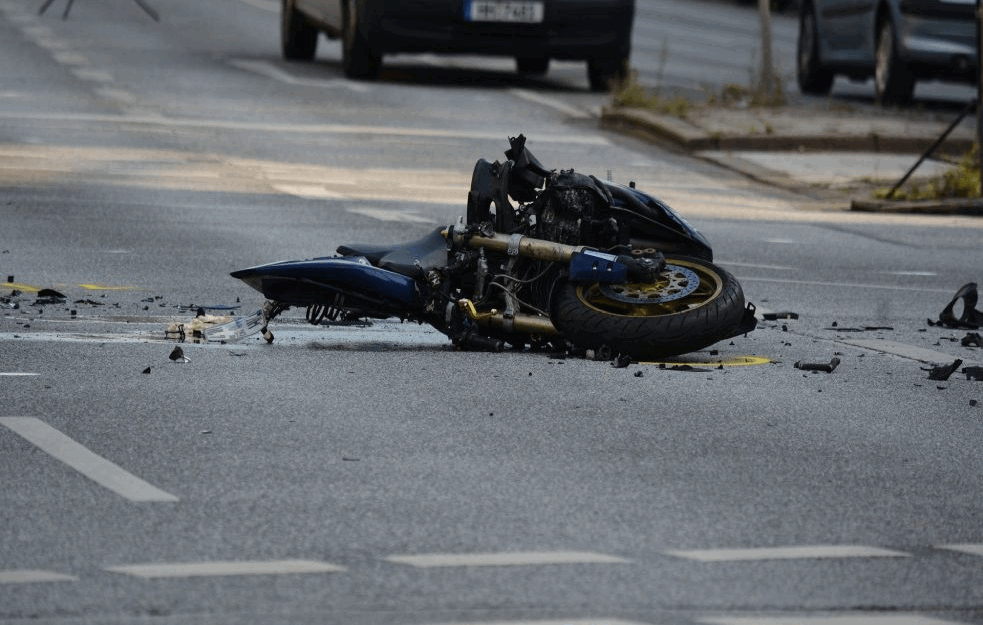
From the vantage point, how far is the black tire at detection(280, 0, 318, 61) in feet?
88.2

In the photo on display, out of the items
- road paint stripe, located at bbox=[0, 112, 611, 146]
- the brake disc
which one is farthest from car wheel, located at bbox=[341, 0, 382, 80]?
the brake disc

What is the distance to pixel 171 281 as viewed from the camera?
10914mm

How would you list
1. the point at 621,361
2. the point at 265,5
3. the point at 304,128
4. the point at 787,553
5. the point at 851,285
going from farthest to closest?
the point at 265,5 → the point at 304,128 → the point at 851,285 → the point at 621,361 → the point at 787,553

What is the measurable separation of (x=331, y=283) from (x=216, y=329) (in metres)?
0.66

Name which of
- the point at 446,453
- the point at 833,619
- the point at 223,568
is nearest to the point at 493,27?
the point at 446,453

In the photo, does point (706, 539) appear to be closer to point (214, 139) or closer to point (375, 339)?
point (375, 339)

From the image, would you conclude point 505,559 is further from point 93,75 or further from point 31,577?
point 93,75

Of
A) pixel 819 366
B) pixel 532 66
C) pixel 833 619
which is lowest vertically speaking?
pixel 532 66

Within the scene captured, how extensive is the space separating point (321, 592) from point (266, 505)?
0.89 m

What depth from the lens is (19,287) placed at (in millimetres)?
10391

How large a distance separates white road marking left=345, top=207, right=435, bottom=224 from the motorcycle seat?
4.80 m

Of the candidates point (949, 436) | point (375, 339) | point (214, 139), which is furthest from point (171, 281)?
point (214, 139)

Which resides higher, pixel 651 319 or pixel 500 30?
pixel 651 319

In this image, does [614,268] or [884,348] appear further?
[884,348]
